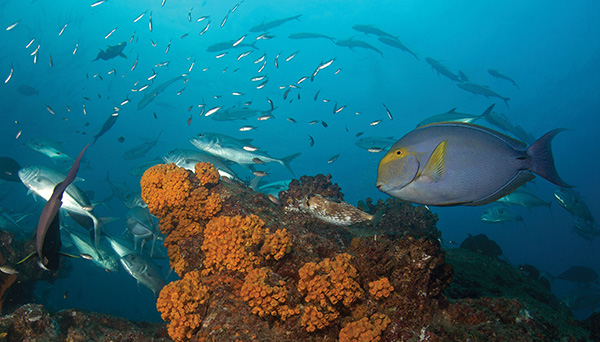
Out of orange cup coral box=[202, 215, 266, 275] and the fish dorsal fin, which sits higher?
the fish dorsal fin

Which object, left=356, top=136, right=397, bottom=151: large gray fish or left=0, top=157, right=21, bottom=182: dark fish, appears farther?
left=356, top=136, right=397, bottom=151: large gray fish

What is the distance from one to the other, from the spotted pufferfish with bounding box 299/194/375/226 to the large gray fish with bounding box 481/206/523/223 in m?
8.29

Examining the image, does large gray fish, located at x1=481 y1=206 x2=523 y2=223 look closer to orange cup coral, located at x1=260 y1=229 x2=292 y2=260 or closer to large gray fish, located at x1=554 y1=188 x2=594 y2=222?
large gray fish, located at x1=554 y1=188 x2=594 y2=222

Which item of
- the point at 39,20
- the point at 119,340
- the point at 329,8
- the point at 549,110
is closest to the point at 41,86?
the point at 39,20

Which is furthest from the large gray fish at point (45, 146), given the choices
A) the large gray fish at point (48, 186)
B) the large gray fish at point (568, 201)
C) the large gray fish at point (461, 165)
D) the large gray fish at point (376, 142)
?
the large gray fish at point (568, 201)

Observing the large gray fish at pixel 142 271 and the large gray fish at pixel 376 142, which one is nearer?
the large gray fish at pixel 142 271

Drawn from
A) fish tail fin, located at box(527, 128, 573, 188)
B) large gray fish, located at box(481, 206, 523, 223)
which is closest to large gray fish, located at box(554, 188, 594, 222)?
large gray fish, located at box(481, 206, 523, 223)

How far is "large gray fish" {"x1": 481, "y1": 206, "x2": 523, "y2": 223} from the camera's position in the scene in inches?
380

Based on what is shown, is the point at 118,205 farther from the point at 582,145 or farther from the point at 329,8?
the point at 582,145

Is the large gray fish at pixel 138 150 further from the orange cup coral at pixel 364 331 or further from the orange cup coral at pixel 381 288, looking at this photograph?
the orange cup coral at pixel 364 331

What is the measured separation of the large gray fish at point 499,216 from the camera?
9656 millimetres

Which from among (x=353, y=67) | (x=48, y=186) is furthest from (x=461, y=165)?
(x=353, y=67)

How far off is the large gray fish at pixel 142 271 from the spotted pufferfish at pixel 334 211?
13.6 feet

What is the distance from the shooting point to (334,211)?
13.1 ft
